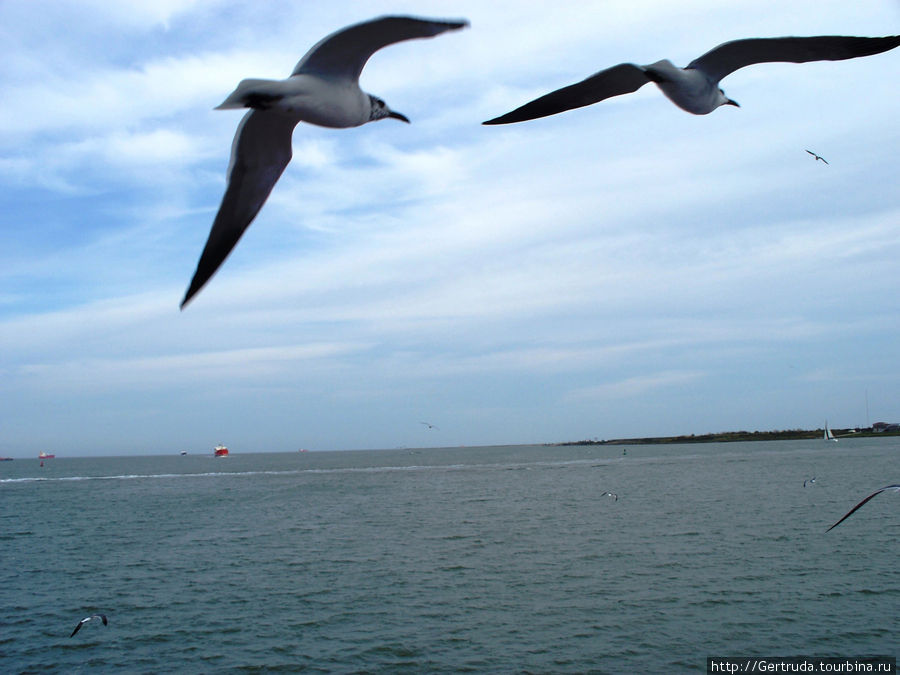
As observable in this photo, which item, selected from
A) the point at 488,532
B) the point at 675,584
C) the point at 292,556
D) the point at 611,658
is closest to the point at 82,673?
the point at 611,658

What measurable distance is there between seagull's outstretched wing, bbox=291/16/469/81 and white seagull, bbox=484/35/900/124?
48 centimetres

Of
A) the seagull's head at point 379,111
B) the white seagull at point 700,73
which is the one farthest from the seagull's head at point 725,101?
the seagull's head at point 379,111

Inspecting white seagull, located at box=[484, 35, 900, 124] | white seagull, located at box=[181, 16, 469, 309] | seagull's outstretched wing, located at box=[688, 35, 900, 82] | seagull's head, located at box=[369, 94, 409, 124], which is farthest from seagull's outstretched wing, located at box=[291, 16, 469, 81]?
seagull's outstretched wing, located at box=[688, 35, 900, 82]

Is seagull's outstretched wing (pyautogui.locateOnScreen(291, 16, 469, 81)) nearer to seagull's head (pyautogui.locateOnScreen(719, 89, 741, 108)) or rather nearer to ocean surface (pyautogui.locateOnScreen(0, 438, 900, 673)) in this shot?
seagull's head (pyautogui.locateOnScreen(719, 89, 741, 108))

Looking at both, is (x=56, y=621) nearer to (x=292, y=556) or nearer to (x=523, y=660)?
(x=292, y=556)

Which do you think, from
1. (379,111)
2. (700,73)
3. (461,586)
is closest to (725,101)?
(700,73)

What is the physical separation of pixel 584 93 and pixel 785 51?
3.09 feet

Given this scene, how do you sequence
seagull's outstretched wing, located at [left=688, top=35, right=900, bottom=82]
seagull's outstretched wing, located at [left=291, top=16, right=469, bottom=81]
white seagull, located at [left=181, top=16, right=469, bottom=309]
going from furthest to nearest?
seagull's outstretched wing, located at [left=688, top=35, right=900, bottom=82]
white seagull, located at [left=181, top=16, right=469, bottom=309]
seagull's outstretched wing, located at [left=291, top=16, right=469, bottom=81]

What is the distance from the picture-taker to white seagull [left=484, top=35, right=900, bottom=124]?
270 centimetres

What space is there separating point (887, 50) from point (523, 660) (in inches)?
517

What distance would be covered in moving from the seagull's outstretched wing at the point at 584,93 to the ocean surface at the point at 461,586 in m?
12.4

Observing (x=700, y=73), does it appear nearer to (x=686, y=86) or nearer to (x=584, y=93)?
(x=686, y=86)

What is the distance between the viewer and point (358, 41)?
7.93ft

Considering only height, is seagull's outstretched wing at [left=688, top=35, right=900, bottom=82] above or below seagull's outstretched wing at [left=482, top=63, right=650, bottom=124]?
above
